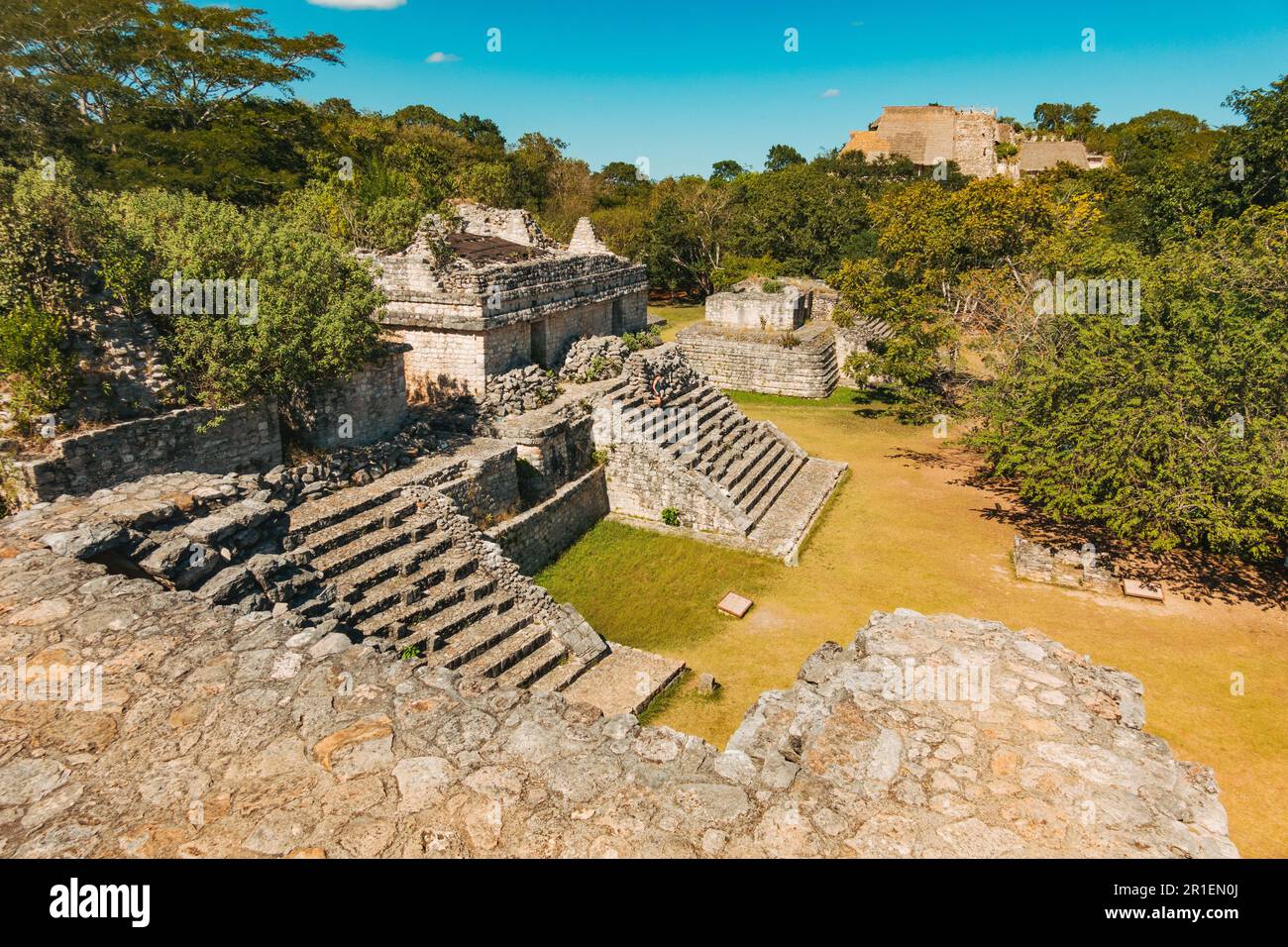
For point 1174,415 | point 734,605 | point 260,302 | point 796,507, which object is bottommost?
point 734,605

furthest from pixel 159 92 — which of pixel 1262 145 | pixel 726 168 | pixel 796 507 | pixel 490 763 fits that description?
pixel 726 168

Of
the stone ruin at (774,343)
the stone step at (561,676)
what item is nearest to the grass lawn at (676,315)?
the stone ruin at (774,343)

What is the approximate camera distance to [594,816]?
3975 millimetres

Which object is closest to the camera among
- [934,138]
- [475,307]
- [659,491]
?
[659,491]

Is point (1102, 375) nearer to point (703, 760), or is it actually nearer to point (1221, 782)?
point (1221, 782)

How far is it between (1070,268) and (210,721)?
1884 centimetres

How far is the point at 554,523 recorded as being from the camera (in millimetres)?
12555

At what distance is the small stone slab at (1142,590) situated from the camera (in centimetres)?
1093

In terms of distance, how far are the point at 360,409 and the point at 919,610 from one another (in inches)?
374

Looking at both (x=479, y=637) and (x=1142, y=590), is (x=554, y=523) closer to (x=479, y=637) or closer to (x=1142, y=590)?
(x=479, y=637)

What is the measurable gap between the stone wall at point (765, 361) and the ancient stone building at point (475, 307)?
6.39m

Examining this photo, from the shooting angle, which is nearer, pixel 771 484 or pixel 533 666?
pixel 533 666

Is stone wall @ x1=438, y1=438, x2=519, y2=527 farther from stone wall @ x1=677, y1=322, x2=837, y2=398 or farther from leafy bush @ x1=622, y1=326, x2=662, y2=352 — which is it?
stone wall @ x1=677, y1=322, x2=837, y2=398

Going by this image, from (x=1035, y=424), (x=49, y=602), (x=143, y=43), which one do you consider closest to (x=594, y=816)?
(x=49, y=602)
